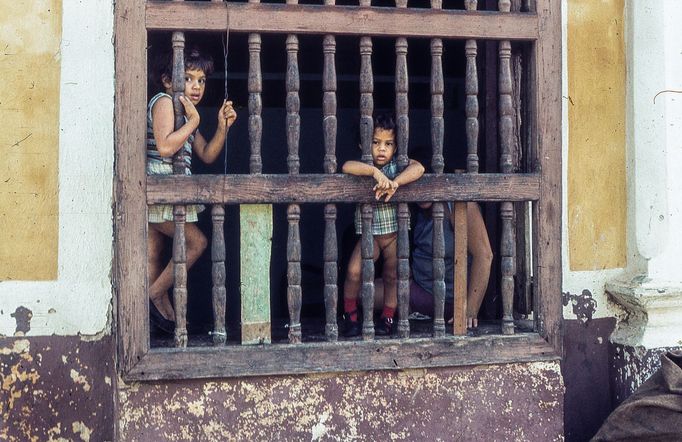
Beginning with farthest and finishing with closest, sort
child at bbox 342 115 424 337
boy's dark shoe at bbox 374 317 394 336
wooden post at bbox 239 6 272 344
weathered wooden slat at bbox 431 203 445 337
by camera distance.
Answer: child at bbox 342 115 424 337 → boy's dark shoe at bbox 374 317 394 336 → weathered wooden slat at bbox 431 203 445 337 → wooden post at bbox 239 6 272 344

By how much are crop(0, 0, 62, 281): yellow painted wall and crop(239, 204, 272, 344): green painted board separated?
2.42 feet

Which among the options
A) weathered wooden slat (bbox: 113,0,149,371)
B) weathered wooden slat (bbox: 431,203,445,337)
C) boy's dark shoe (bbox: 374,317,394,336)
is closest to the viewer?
weathered wooden slat (bbox: 113,0,149,371)

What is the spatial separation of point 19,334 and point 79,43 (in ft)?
3.74

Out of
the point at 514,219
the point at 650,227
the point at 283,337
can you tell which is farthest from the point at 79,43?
the point at 650,227

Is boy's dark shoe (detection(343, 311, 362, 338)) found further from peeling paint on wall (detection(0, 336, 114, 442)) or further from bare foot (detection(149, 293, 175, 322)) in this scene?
peeling paint on wall (detection(0, 336, 114, 442))

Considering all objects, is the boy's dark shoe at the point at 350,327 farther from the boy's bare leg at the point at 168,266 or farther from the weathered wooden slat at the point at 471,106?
the weathered wooden slat at the point at 471,106

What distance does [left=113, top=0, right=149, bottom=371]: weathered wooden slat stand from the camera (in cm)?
288

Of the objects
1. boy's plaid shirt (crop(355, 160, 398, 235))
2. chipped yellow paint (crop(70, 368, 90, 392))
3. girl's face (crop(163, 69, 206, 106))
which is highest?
girl's face (crop(163, 69, 206, 106))

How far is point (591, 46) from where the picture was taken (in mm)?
3459

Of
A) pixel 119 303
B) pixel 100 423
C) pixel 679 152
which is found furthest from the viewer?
pixel 679 152

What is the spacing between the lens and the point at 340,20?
9.82ft

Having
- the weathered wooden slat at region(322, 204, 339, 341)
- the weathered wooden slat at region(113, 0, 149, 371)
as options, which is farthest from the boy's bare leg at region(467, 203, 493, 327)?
the weathered wooden slat at region(113, 0, 149, 371)

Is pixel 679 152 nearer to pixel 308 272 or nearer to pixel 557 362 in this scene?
pixel 557 362

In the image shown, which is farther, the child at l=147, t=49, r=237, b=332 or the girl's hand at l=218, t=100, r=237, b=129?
the girl's hand at l=218, t=100, r=237, b=129
